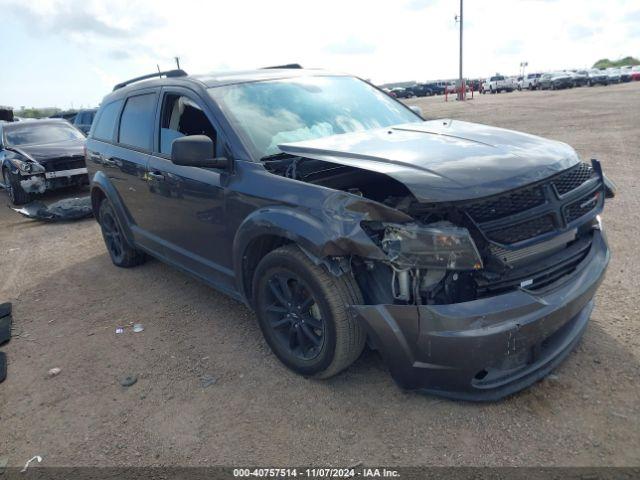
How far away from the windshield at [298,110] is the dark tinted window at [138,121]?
99 cm

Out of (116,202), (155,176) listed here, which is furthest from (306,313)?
(116,202)

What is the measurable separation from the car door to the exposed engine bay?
50.7 inches

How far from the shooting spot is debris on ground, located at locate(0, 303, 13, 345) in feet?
13.3

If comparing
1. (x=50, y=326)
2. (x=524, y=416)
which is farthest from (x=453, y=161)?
(x=50, y=326)

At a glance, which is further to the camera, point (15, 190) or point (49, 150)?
point (49, 150)

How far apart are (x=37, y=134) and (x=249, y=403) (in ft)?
32.9

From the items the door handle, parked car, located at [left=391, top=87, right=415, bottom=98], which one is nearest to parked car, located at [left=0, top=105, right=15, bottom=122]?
the door handle

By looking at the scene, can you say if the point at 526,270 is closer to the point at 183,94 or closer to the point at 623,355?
the point at 623,355

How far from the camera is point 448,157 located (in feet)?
8.66

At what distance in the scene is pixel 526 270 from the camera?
97.8 inches

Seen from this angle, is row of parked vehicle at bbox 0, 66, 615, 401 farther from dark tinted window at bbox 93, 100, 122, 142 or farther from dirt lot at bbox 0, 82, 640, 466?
dark tinted window at bbox 93, 100, 122, 142

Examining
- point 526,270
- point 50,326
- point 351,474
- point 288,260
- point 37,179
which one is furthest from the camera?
point 37,179

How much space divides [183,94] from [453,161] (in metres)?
2.31

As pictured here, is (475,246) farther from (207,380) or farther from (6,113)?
(6,113)
